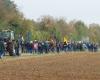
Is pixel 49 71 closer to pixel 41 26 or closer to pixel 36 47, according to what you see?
pixel 36 47

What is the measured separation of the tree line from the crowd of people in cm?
658

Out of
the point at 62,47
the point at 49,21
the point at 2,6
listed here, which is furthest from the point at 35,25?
the point at 62,47

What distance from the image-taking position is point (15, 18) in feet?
298

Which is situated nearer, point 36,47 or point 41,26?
point 36,47

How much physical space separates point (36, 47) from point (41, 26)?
74882 mm

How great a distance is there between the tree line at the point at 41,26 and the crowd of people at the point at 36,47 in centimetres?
658

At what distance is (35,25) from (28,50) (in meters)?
71.8

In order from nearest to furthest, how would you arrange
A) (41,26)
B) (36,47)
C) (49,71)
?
(49,71), (36,47), (41,26)

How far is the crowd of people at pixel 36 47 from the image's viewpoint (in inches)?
1724

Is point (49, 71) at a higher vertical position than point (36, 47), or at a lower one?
lower

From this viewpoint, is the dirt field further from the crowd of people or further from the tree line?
the tree line

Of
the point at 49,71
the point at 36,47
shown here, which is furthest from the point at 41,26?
the point at 49,71

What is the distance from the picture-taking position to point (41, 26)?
132375 millimetres

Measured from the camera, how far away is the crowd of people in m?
43.8
